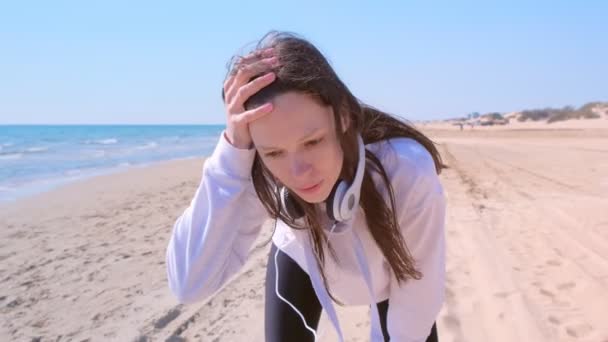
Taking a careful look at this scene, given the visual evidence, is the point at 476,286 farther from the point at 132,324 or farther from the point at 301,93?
the point at 301,93

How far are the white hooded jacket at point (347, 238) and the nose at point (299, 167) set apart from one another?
0.21m

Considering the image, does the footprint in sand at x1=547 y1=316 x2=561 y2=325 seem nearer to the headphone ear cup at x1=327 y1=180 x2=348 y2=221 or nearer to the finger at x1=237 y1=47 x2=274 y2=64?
the headphone ear cup at x1=327 y1=180 x2=348 y2=221

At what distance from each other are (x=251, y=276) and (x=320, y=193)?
3300 millimetres

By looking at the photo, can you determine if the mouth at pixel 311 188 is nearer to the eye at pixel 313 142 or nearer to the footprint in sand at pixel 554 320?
the eye at pixel 313 142

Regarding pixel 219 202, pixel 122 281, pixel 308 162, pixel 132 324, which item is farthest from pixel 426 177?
pixel 122 281

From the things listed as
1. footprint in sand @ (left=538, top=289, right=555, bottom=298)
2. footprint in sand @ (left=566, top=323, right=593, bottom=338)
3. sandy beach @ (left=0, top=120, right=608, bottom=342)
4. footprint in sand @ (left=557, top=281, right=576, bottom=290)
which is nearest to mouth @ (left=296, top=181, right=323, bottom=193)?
sandy beach @ (left=0, top=120, right=608, bottom=342)

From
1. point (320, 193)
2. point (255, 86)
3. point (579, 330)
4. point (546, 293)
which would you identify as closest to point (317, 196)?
point (320, 193)

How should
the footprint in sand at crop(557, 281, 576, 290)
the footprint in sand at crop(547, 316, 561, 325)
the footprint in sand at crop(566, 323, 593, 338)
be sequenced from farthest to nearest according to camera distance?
1. the footprint in sand at crop(557, 281, 576, 290)
2. the footprint in sand at crop(547, 316, 561, 325)
3. the footprint in sand at crop(566, 323, 593, 338)

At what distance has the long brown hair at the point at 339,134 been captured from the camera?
151 cm

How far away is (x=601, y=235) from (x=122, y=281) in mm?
5510

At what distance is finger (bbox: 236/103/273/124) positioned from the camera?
145 centimetres

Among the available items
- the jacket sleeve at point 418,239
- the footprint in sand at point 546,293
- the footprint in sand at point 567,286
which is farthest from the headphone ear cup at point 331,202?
the footprint in sand at point 567,286

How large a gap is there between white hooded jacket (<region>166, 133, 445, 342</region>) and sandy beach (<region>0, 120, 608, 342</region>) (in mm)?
1626

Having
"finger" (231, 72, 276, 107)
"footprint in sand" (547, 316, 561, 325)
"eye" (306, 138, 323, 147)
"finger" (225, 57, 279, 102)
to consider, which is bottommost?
"footprint in sand" (547, 316, 561, 325)
